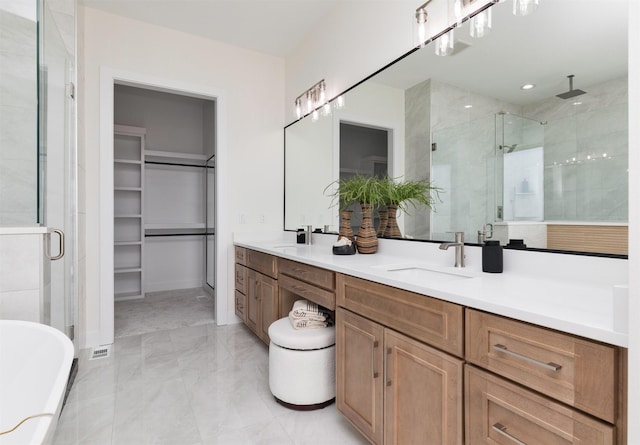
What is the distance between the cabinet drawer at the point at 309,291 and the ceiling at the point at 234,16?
2270 millimetres

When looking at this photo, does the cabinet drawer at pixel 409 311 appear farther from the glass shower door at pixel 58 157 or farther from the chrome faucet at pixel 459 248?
the glass shower door at pixel 58 157

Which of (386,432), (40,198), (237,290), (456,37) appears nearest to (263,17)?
(456,37)

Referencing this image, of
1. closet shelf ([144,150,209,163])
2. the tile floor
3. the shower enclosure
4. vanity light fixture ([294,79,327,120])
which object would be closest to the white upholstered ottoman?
the tile floor

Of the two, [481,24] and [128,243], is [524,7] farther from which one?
[128,243]

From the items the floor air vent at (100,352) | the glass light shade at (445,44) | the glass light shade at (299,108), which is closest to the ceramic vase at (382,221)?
the glass light shade at (445,44)

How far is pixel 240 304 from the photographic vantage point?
10.4 feet

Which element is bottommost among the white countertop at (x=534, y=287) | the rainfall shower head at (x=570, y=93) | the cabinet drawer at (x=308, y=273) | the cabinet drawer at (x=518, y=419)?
the cabinet drawer at (x=518, y=419)

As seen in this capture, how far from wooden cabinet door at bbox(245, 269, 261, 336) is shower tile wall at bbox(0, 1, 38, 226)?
150 cm

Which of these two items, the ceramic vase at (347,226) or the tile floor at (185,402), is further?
the ceramic vase at (347,226)

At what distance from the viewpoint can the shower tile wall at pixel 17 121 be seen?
1.79 meters

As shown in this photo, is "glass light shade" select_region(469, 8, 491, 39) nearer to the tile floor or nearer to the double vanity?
the double vanity

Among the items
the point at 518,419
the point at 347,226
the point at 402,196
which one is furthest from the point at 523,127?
the point at 347,226

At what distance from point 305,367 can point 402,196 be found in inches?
46.3

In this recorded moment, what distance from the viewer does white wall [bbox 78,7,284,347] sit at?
111 inches
